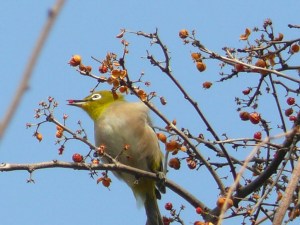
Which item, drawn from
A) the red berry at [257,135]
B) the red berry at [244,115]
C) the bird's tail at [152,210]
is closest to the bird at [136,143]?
the bird's tail at [152,210]

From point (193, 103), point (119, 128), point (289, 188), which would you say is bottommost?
point (289, 188)

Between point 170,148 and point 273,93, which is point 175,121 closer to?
point 170,148

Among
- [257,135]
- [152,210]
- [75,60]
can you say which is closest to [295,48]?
[257,135]

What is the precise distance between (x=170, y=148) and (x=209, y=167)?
0.35m

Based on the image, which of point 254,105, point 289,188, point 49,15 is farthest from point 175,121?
point 49,15

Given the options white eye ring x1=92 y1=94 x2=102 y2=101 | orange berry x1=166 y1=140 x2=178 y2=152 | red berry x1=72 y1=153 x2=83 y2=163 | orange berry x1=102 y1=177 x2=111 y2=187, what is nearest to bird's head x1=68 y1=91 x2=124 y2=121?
white eye ring x1=92 y1=94 x2=102 y2=101

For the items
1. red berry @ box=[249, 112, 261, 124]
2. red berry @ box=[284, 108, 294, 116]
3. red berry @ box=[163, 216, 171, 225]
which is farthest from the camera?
red berry @ box=[163, 216, 171, 225]

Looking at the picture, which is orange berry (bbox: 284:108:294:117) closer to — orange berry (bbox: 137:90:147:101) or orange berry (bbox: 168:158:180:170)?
orange berry (bbox: 168:158:180:170)

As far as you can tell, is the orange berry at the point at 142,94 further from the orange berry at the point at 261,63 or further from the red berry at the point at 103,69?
the orange berry at the point at 261,63

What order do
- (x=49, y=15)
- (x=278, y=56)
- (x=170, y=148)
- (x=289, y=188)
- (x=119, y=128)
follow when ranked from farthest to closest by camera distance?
1. (x=119, y=128)
2. (x=170, y=148)
3. (x=278, y=56)
4. (x=289, y=188)
5. (x=49, y=15)

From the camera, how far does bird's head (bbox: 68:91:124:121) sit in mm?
7360

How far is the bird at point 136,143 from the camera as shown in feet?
22.2

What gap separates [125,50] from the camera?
4.11m

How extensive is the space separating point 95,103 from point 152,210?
58.9 inches
